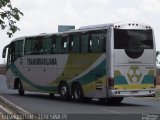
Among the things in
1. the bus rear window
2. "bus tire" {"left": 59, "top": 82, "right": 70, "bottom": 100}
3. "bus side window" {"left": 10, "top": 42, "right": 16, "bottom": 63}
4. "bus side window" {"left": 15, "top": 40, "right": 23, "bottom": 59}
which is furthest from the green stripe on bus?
the bus rear window

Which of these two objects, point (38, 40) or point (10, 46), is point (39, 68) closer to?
point (38, 40)

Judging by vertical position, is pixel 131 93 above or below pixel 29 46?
below

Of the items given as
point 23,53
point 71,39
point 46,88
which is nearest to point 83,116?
point 71,39

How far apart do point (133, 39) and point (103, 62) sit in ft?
5.53

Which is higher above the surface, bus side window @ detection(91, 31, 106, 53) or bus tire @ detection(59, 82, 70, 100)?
bus side window @ detection(91, 31, 106, 53)

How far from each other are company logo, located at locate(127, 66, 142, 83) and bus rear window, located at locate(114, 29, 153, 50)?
3.04 feet

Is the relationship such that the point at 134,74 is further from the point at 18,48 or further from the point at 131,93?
the point at 18,48

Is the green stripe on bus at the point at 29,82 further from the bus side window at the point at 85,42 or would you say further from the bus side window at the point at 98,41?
the bus side window at the point at 98,41

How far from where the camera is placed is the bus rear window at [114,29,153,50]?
85.5ft

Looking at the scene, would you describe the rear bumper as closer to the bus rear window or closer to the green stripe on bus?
the bus rear window

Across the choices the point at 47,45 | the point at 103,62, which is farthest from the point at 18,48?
the point at 103,62

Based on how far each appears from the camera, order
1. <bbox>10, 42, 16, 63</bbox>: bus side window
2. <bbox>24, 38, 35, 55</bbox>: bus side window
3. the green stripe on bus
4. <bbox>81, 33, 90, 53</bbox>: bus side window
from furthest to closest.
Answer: <bbox>10, 42, 16, 63</bbox>: bus side window
<bbox>24, 38, 35, 55</bbox>: bus side window
the green stripe on bus
<bbox>81, 33, 90, 53</bbox>: bus side window

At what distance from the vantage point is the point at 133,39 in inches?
1043

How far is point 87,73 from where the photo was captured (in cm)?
2773
